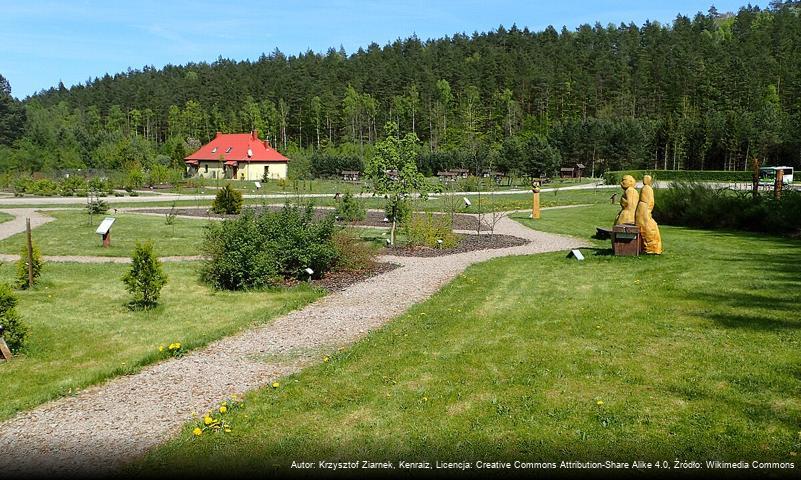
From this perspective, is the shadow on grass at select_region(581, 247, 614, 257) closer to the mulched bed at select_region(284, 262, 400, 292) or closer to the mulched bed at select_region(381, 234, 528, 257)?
the mulched bed at select_region(381, 234, 528, 257)

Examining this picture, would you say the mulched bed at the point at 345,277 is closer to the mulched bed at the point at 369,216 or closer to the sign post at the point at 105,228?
the mulched bed at the point at 369,216

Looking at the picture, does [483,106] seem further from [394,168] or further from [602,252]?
[602,252]

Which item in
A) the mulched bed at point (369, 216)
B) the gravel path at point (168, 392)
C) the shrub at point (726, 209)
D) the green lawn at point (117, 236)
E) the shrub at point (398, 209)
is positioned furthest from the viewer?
the mulched bed at point (369, 216)

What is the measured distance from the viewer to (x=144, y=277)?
31.7 feet

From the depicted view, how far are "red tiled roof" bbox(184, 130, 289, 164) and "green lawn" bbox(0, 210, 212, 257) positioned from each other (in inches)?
1801

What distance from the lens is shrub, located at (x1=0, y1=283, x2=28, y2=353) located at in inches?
299

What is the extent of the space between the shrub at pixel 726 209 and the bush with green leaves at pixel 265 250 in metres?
12.9

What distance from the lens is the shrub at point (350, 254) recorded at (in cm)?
1313

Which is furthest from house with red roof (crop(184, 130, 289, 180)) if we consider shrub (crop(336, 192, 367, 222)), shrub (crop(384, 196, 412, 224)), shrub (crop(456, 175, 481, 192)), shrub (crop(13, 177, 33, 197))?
shrub (crop(384, 196, 412, 224))

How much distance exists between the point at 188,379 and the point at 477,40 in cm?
13056

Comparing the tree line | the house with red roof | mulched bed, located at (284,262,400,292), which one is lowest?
mulched bed, located at (284,262,400,292)

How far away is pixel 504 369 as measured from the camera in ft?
20.5

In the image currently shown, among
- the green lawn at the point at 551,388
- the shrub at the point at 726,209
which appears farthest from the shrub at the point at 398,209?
the shrub at the point at 726,209

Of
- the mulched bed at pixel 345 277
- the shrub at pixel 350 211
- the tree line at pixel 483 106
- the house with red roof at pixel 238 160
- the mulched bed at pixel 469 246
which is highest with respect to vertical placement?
the tree line at pixel 483 106
